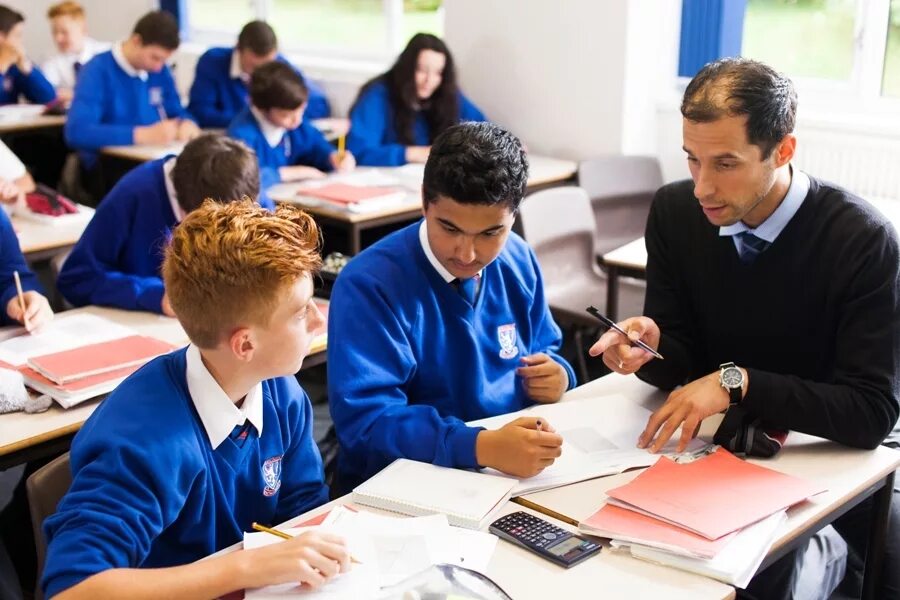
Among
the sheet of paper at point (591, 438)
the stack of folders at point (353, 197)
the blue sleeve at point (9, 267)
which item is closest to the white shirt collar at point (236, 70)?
the stack of folders at point (353, 197)

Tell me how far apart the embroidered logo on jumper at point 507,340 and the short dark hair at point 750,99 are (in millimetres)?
555

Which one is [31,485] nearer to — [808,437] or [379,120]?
[808,437]

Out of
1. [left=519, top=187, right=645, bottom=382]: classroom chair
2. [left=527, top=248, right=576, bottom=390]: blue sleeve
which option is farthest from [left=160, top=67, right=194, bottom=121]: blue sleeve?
[left=527, top=248, right=576, bottom=390]: blue sleeve

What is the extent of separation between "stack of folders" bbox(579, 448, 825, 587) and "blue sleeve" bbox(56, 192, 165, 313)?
155 centimetres

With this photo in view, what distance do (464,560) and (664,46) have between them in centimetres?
359

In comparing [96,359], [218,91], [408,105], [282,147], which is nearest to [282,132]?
[282,147]

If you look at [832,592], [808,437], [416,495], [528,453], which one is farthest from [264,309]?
[832,592]

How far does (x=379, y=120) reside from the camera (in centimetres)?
458

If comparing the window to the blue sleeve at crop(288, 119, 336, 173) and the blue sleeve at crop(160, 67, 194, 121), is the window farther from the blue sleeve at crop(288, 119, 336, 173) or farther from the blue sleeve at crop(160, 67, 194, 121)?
the blue sleeve at crop(288, 119, 336, 173)

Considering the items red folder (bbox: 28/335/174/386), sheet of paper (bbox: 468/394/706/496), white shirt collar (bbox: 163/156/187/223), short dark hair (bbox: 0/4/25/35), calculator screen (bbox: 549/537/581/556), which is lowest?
calculator screen (bbox: 549/537/581/556)

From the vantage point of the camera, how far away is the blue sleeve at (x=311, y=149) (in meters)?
4.43

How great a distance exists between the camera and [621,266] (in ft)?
10.5

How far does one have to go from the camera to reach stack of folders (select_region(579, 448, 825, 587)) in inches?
55.7

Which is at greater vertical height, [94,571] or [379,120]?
[379,120]
